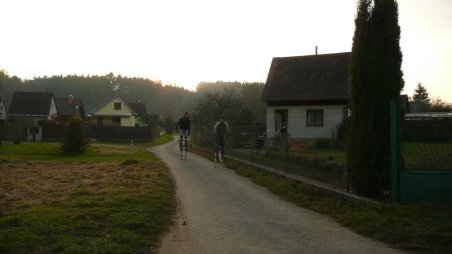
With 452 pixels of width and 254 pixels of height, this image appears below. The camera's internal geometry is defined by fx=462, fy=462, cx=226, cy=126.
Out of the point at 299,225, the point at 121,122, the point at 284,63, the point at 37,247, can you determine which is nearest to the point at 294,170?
the point at 299,225

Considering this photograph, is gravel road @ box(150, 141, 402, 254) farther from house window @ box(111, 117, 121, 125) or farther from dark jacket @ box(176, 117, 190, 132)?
house window @ box(111, 117, 121, 125)

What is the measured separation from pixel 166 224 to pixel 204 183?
5295mm

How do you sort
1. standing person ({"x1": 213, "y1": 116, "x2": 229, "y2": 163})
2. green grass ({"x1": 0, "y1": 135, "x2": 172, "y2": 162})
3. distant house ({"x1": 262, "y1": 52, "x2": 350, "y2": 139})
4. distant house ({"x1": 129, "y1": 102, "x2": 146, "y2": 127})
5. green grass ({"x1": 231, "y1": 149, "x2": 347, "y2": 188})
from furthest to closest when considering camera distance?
distant house ({"x1": 129, "y1": 102, "x2": 146, "y2": 127})
distant house ({"x1": 262, "y1": 52, "x2": 350, "y2": 139})
green grass ({"x1": 0, "y1": 135, "x2": 172, "y2": 162})
standing person ({"x1": 213, "y1": 116, "x2": 229, "y2": 163})
green grass ({"x1": 231, "y1": 149, "x2": 347, "y2": 188})

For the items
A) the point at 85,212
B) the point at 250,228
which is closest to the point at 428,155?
the point at 250,228

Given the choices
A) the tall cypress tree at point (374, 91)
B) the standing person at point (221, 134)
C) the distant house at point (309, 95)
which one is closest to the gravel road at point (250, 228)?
the tall cypress tree at point (374, 91)

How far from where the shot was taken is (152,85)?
152m

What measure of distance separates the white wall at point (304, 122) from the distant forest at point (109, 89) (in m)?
81.5

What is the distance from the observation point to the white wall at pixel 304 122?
94.0 feet

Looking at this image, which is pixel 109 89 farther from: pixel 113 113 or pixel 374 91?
pixel 374 91

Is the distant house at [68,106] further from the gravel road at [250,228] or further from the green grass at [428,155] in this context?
the green grass at [428,155]

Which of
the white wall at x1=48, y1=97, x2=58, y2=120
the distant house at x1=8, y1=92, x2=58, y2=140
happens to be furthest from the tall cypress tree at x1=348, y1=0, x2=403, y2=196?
the white wall at x1=48, y1=97, x2=58, y2=120

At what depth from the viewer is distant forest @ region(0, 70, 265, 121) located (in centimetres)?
12588

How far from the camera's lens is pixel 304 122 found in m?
30.0

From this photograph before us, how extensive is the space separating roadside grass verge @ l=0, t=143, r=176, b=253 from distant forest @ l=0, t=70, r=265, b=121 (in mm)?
99417
